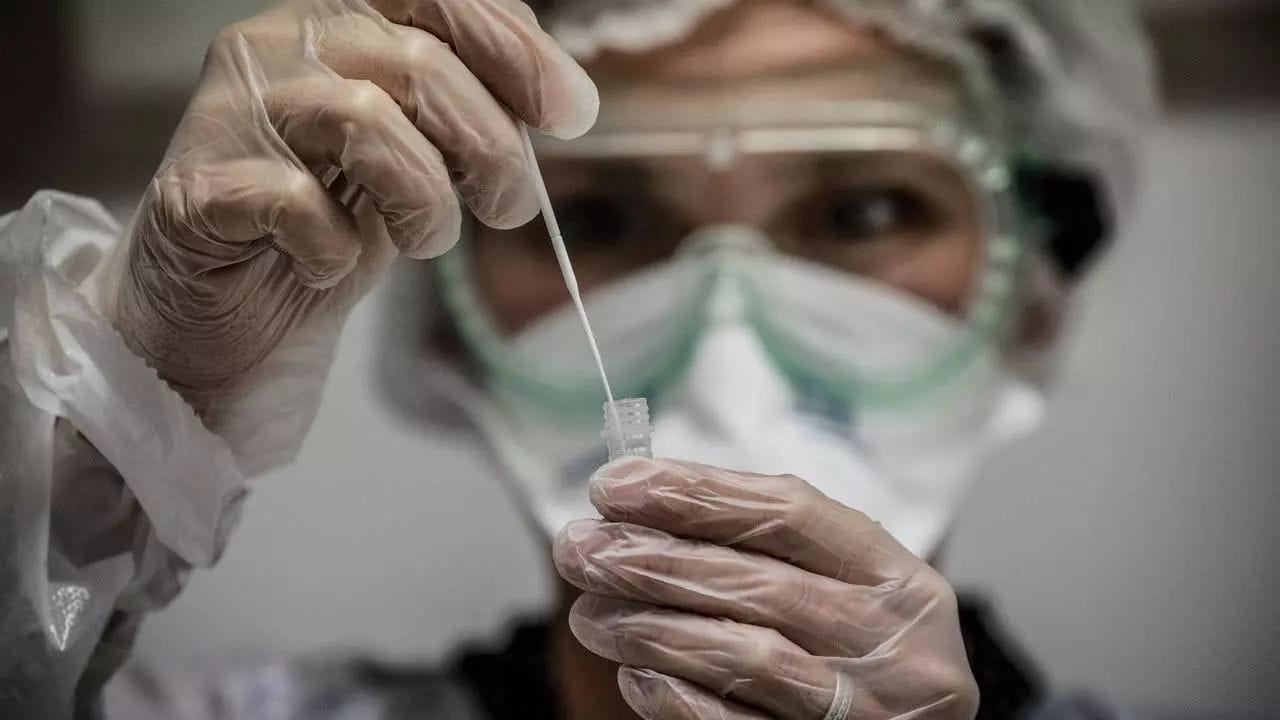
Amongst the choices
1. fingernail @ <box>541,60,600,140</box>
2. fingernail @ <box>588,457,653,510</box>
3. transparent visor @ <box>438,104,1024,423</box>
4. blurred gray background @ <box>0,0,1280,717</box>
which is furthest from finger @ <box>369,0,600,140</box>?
blurred gray background @ <box>0,0,1280,717</box>

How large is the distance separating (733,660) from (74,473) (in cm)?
53

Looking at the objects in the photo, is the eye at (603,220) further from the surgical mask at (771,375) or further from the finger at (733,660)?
the finger at (733,660)

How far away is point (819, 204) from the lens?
3.69ft

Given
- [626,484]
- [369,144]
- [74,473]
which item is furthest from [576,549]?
[74,473]

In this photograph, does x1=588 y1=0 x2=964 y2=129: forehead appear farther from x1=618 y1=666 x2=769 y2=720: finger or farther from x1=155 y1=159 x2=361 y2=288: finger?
x1=618 y1=666 x2=769 y2=720: finger

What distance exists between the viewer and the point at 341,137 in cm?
59

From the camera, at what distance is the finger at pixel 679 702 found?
1.99ft

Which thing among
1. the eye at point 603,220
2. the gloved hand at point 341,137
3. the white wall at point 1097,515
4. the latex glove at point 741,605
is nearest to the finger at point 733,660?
the latex glove at point 741,605

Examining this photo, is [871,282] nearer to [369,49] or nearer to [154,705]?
[369,49]

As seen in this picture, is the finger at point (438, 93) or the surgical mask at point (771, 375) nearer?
the finger at point (438, 93)

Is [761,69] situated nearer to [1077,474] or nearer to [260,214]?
[260,214]

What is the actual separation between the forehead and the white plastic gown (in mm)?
581

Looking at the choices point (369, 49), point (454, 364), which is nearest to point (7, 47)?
point (454, 364)

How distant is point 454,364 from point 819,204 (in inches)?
21.2
